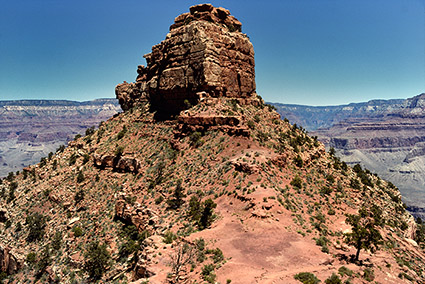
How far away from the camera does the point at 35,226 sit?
52938 mm

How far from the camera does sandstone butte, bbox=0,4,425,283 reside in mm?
28406

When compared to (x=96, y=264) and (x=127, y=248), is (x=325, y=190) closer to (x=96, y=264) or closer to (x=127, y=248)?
(x=127, y=248)

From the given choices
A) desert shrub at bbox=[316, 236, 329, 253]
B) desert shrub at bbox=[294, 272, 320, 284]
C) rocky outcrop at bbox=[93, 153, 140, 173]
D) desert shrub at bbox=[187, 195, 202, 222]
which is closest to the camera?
desert shrub at bbox=[294, 272, 320, 284]

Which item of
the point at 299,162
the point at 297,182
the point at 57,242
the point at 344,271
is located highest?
the point at 299,162

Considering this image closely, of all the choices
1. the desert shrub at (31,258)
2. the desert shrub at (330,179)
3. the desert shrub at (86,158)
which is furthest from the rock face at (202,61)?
the desert shrub at (31,258)

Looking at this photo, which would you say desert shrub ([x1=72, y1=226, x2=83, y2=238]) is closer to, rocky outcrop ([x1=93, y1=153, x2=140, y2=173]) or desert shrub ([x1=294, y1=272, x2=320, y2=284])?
rocky outcrop ([x1=93, y1=153, x2=140, y2=173])

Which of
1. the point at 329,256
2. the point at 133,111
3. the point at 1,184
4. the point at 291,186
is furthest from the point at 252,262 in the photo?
the point at 1,184

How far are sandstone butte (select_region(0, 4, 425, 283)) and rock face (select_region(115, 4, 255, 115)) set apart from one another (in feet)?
1.08

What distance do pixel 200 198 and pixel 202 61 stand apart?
32.0m

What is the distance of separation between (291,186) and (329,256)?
614 inches

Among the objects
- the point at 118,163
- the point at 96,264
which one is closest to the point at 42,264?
the point at 96,264

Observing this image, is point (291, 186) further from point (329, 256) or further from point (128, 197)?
point (128, 197)

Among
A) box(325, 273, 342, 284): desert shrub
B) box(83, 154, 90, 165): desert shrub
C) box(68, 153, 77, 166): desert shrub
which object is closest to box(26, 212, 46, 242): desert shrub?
box(83, 154, 90, 165): desert shrub

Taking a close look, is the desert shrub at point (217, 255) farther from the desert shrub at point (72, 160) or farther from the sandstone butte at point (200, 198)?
the desert shrub at point (72, 160)
